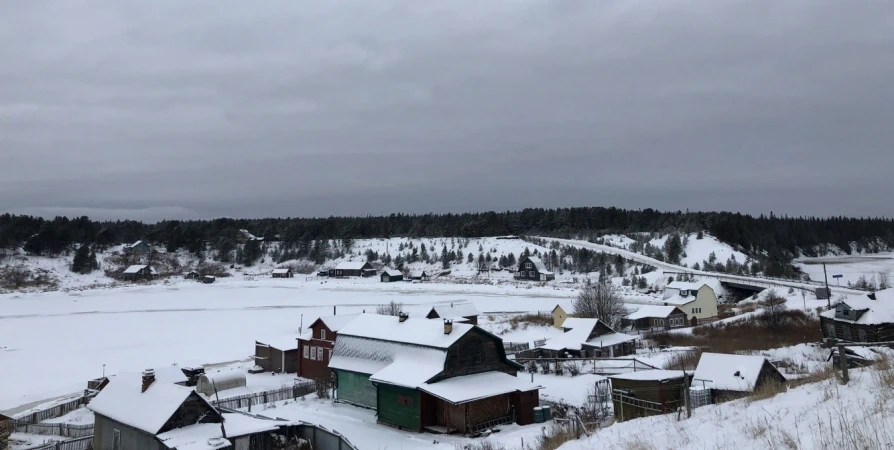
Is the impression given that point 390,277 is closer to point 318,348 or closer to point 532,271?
point 532,271

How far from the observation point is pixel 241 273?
13612cm

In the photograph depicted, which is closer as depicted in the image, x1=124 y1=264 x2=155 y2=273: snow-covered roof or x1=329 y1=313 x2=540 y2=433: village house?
x1=329 y1=313 x2=540 y2=433: village house

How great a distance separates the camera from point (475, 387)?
93.6ft

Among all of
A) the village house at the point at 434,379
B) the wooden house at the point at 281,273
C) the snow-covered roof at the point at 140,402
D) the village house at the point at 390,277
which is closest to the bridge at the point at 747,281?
the village house at the point at 390,277

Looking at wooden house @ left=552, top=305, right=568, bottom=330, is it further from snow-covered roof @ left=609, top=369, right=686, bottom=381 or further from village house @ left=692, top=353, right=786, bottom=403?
snow-covered roof @ left=609, top=369, right=686, bottom=381

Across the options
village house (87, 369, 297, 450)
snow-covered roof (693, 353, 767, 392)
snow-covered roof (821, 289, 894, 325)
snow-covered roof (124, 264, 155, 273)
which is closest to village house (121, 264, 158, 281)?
snow-covered roof (124, 264, 155, 273)

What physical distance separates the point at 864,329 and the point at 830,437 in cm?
4557

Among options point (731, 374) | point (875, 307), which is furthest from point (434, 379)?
point (875, 307)

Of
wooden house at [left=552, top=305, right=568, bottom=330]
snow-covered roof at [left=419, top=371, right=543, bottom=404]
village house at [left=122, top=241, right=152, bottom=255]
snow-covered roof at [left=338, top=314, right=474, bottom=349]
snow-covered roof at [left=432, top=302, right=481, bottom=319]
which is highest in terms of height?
village house at [left=122, top=241, right=152, bottom=255]

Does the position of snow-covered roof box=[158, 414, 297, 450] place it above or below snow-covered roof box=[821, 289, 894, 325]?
below

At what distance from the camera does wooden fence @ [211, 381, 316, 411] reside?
103ft

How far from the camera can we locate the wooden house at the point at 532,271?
113 metres

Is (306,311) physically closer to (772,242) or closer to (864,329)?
(864,329)

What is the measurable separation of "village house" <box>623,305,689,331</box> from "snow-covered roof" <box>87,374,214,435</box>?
171 ft
